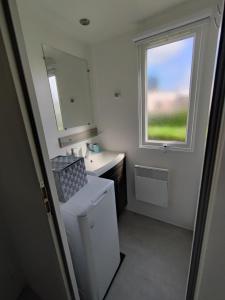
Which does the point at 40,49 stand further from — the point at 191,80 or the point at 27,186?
the point at 191,80

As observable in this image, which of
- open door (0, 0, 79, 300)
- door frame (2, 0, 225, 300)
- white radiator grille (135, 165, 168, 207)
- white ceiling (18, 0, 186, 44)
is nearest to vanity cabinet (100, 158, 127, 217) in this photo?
white radiator grille (135, 165, 168, 207)

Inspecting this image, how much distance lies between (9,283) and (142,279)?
3.84ft

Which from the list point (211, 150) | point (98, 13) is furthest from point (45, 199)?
point (98, 13)

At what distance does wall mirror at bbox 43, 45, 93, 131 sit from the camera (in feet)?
5.16

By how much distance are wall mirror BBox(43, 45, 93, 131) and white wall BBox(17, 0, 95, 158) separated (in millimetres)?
58

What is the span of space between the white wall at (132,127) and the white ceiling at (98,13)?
4.7 inches

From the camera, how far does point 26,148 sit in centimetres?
66

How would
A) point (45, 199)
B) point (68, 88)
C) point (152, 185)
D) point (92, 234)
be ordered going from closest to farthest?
point (45, 199) < point (92, 234) < point (68, 88) < point (152, 185)

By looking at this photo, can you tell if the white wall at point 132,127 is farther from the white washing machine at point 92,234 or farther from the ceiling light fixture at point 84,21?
the white washing machine at point 92,234

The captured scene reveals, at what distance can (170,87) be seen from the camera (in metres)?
1.66

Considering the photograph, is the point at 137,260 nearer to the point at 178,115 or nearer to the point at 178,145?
the point at 178,145

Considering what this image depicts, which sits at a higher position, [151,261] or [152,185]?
[152,185]

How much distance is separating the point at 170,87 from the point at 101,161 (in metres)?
1.14

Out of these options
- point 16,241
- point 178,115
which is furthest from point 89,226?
point 178,115
